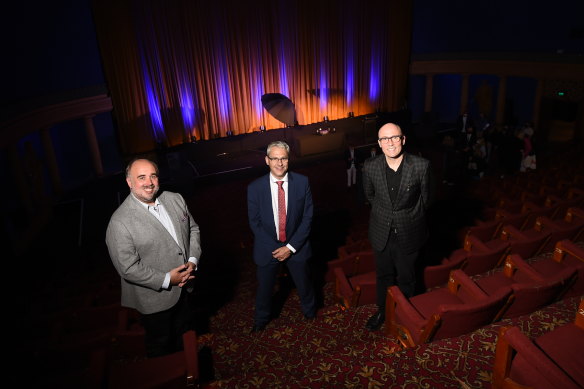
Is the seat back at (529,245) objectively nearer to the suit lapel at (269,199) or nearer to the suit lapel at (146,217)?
the suit lapel at (269,199)

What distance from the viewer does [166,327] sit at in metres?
2.96

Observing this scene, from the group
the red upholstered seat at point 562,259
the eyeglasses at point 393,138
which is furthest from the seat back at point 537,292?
the eyeglasses at point 393,138

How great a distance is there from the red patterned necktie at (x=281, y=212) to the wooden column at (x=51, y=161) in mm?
8068

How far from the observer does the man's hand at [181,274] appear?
2773 mm

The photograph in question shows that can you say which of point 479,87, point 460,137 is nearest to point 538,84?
point 479,87

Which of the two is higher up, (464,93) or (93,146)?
(464,93)

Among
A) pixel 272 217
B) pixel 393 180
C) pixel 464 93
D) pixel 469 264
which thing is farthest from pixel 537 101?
pixel 272 217

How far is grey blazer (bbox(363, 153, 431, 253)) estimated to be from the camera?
117 inches

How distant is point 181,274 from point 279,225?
0.90m

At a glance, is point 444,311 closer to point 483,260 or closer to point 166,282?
point 483,260

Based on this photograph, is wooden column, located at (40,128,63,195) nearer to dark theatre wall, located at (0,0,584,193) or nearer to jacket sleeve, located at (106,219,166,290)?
dark theatre wall, located at (0,0,584,193)

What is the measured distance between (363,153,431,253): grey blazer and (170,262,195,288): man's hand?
139 cm

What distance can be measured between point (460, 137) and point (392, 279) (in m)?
6.10

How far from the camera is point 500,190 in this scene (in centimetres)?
719
